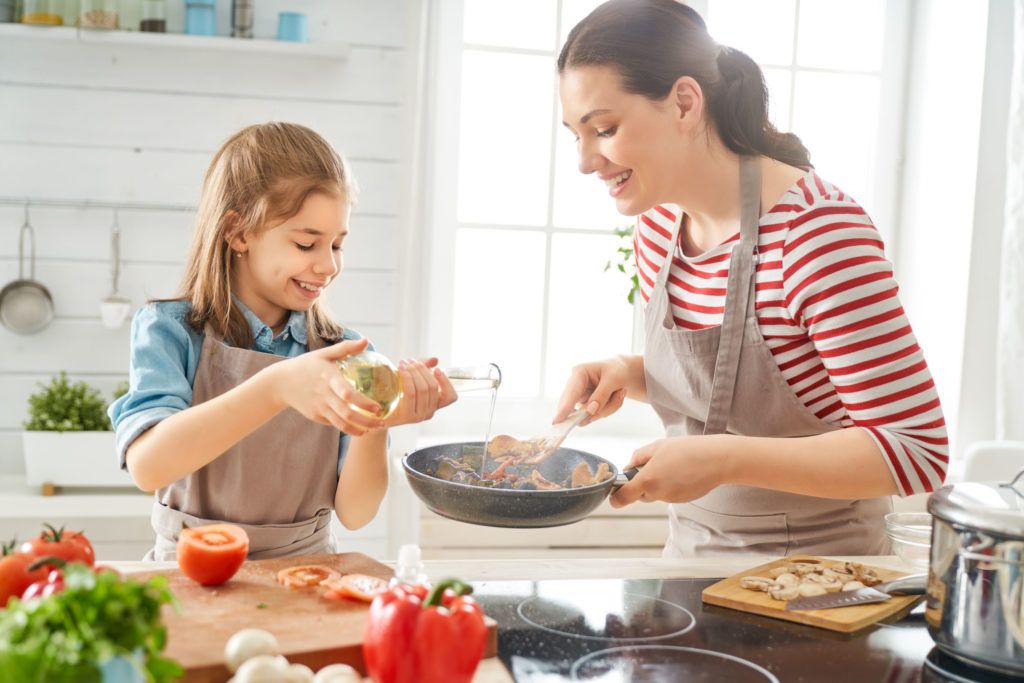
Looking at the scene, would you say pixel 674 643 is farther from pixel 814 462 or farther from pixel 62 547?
pixel 62 547

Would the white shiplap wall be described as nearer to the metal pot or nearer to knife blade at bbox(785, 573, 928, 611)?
knife blade at bbox(785, 573, 928, 611)

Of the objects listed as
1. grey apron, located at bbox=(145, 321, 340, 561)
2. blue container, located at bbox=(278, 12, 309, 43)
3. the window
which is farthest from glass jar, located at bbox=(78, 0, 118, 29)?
grey apron, located at bbox=(145, 321, 340, 561)

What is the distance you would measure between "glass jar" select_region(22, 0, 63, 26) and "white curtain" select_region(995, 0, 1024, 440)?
253 cm

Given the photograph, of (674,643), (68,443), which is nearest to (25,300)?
(68,443)

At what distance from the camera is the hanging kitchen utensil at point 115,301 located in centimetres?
268

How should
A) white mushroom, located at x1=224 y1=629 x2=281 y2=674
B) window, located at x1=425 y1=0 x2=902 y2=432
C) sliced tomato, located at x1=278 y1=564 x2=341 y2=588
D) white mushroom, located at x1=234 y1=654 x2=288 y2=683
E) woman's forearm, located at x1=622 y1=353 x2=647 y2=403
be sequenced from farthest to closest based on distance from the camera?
1. window, located at x1=425 y1=0 x2=902 y2=432
2. woman's forearm, located at x1=622 y1=353 x2=647 y2=403
3. sliced tomato, located at x1=278 y1=564 x2=341 y2=588
4. white mushroom, located at x1=224 y1=629 x2=281 y2=674
5. white mushroom, located at x1=234 y1=654 x2=288 y2=683

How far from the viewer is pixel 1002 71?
2885 millimetres

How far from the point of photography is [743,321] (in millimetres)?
1633

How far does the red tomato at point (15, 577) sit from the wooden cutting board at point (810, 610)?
0.81 metres

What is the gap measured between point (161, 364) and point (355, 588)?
23.2 inches

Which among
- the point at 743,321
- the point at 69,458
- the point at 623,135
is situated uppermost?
the point at 623,135

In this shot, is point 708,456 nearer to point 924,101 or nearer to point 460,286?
point 460,286

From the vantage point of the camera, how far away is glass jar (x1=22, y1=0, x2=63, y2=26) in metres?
2.58

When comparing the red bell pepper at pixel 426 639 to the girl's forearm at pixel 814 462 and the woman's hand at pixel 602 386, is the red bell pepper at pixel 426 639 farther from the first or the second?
the woman's hand at pixel 602 386
